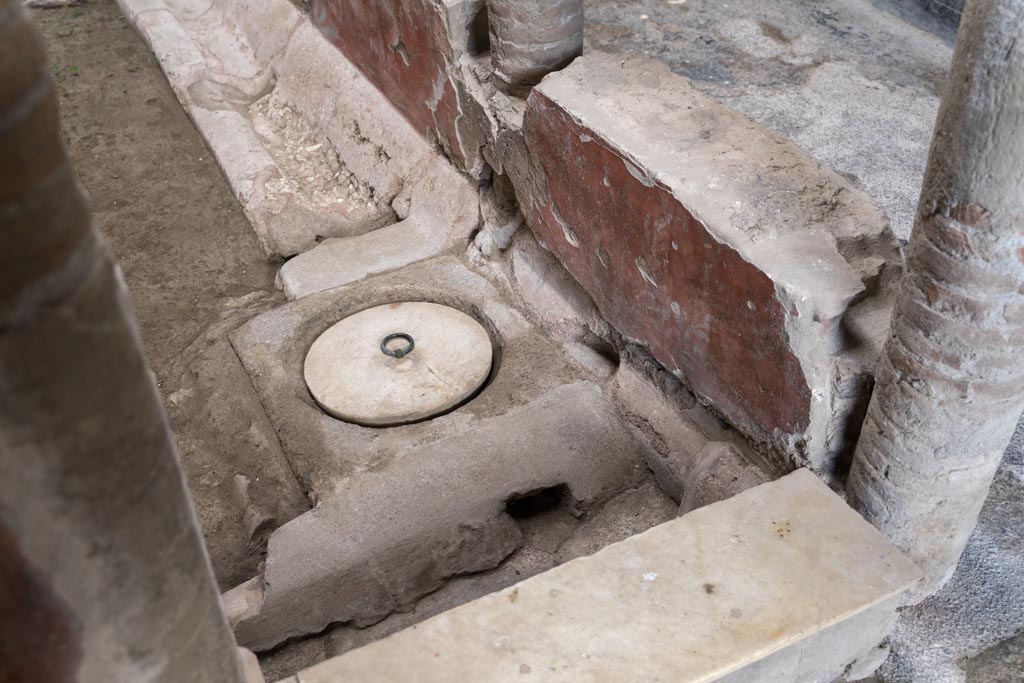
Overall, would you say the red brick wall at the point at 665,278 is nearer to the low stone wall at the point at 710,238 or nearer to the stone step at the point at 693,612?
the low stone wall at the point at 710,238

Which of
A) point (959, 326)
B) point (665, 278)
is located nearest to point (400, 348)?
point (665, 278)

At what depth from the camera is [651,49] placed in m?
5.53

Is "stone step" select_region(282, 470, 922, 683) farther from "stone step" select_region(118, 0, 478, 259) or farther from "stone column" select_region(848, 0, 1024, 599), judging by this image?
"stone step" select_region(118, 0, 478, 259)

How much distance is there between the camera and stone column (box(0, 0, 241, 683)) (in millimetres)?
865

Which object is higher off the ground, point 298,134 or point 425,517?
point 425,517

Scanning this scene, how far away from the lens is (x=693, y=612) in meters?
2.05

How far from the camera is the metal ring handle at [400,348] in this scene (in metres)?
3.53

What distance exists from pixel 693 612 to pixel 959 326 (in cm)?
81

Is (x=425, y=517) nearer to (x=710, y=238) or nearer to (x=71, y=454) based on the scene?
(x=710, y=238)

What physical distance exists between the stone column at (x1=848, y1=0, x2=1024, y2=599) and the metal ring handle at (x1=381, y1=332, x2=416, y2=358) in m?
1.68

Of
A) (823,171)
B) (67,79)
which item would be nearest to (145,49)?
(67,79)

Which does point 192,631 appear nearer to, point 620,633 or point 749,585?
point 620,633

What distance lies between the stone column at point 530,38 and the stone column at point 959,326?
1.71 metres

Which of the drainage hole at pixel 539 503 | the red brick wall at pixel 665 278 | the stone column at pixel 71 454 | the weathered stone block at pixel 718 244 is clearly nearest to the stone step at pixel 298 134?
the red brick wall at pixel 665 278
